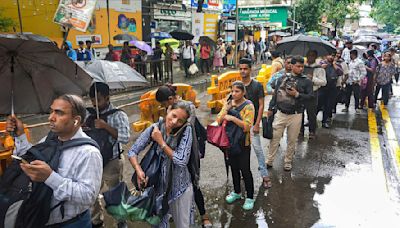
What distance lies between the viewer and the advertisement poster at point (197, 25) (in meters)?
21.9

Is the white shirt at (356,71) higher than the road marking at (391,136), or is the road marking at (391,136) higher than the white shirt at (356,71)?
the white shirt at (356,71)

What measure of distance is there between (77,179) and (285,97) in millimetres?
3777

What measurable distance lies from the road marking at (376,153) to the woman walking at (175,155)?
11.0ft

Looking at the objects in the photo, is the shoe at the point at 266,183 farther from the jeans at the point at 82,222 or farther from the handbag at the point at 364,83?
the handbag at the point at 364,83

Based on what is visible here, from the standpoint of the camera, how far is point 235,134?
3951 millimetres

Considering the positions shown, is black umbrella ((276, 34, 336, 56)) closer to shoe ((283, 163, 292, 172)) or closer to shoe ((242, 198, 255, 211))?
shoe ((283, 163, 292, 172))

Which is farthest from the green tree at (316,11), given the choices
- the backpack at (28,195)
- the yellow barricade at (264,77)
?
the backpack at (28,195)

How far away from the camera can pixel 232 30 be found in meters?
24.9

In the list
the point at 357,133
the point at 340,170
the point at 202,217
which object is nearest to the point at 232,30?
the point at 357,133

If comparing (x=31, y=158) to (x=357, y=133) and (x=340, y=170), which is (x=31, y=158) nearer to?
(x=340, y=170)

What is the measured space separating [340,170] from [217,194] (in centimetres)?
224

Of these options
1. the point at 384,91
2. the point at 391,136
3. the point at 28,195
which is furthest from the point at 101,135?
the point at 384,91

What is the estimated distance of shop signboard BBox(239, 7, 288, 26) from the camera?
25688 mm

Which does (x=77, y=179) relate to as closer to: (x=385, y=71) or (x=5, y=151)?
(x=5, y=151)
